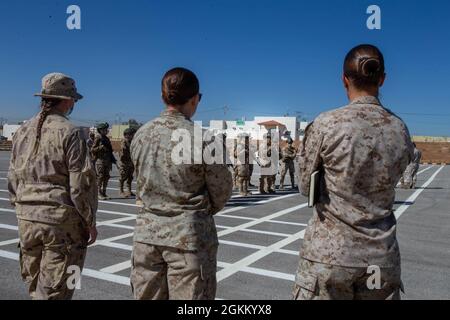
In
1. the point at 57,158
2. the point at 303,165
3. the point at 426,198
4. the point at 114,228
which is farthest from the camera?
the point at 426,198

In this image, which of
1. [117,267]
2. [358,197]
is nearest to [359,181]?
[358,197]

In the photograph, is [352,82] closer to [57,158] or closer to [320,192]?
[320,192]

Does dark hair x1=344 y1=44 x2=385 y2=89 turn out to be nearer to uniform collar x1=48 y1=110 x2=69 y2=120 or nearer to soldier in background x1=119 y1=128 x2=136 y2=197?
uniform collar x1=48 y1=110 x2=69 y2=120

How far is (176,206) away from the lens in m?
2.64

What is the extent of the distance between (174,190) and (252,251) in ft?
13.3

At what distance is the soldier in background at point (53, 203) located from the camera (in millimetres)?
2994

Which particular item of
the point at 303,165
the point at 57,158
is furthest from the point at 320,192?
the point at 57,158

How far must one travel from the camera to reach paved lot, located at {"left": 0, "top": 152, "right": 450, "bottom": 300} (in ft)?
15.4

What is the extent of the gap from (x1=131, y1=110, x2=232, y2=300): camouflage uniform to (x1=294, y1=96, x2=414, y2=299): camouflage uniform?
2.11 ft

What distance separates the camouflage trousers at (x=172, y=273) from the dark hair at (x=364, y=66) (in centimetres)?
138

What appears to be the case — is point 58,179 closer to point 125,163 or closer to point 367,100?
point 367,100
